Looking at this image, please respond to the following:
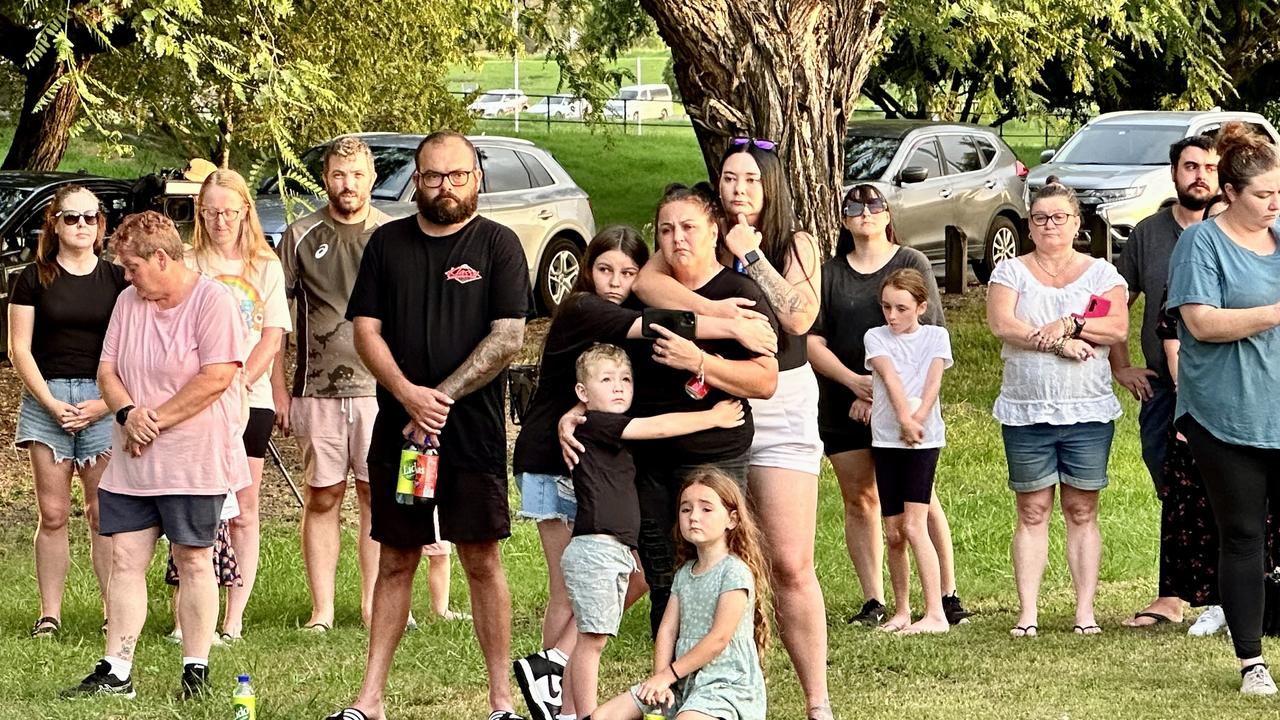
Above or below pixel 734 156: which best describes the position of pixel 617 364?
below

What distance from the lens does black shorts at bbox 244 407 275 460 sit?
7480mm

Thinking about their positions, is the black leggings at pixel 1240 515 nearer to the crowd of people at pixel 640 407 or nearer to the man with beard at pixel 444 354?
the crowd of people at pixel 640 407

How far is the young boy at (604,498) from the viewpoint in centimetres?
566

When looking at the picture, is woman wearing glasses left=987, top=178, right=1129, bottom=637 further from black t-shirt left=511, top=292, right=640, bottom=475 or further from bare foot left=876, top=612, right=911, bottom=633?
black t-shirt left=511, top=292, right=640, bottom=475

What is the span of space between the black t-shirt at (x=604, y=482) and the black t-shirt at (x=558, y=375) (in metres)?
0.21

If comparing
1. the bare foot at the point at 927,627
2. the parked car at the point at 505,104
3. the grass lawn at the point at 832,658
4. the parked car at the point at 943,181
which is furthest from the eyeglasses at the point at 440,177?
the parked car at the point at 505,104

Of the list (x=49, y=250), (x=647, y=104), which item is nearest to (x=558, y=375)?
(x=49, y=250)

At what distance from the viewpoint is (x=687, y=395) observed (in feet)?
18.9

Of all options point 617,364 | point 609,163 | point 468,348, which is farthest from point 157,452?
point 609,163

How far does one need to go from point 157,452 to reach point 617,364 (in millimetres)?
1727

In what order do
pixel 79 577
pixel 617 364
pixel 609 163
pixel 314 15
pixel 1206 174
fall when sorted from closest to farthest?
pixel 617 364 < pixel 1206 174 < pixel 79 577 < pixel 314 15 < pixel 609 163

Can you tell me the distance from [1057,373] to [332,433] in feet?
9.54

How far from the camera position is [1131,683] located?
6.64m

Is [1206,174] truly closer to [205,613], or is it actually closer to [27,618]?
[205,613]
